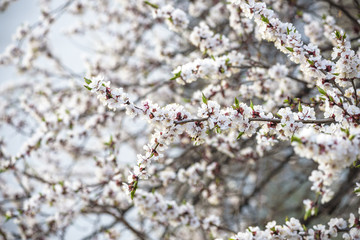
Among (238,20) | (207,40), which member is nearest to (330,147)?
(207,40)

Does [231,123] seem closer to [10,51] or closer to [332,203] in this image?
[332,203]

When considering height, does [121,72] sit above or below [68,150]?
above

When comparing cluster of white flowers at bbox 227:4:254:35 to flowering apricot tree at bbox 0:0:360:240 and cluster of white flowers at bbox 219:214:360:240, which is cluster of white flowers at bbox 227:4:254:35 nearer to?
flowering apricot tree at bbox 0:0:360:240

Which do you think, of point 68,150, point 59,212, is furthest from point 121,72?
point 59,212

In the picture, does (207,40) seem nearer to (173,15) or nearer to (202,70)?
(173,15)

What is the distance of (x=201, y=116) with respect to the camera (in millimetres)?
1864

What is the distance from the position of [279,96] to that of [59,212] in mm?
3105

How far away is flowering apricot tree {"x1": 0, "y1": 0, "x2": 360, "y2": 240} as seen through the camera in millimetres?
1848

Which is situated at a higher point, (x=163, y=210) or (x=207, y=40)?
(x=207, y=40)

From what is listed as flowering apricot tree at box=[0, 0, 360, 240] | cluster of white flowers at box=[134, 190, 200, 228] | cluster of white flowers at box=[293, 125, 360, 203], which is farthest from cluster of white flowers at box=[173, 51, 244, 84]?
cluster of white flowers at box=[134, 190, 200, 228]

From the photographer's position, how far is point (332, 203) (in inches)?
130

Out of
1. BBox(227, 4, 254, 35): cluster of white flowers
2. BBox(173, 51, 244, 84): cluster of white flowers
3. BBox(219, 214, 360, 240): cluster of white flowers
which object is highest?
BBox(227, 4, 254, 35): cluster of white flowers

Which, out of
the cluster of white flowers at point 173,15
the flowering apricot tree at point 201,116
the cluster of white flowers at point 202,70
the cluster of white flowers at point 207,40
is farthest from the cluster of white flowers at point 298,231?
the cluster of white flowers at point 173,15

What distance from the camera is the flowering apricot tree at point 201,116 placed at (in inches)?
72.7
